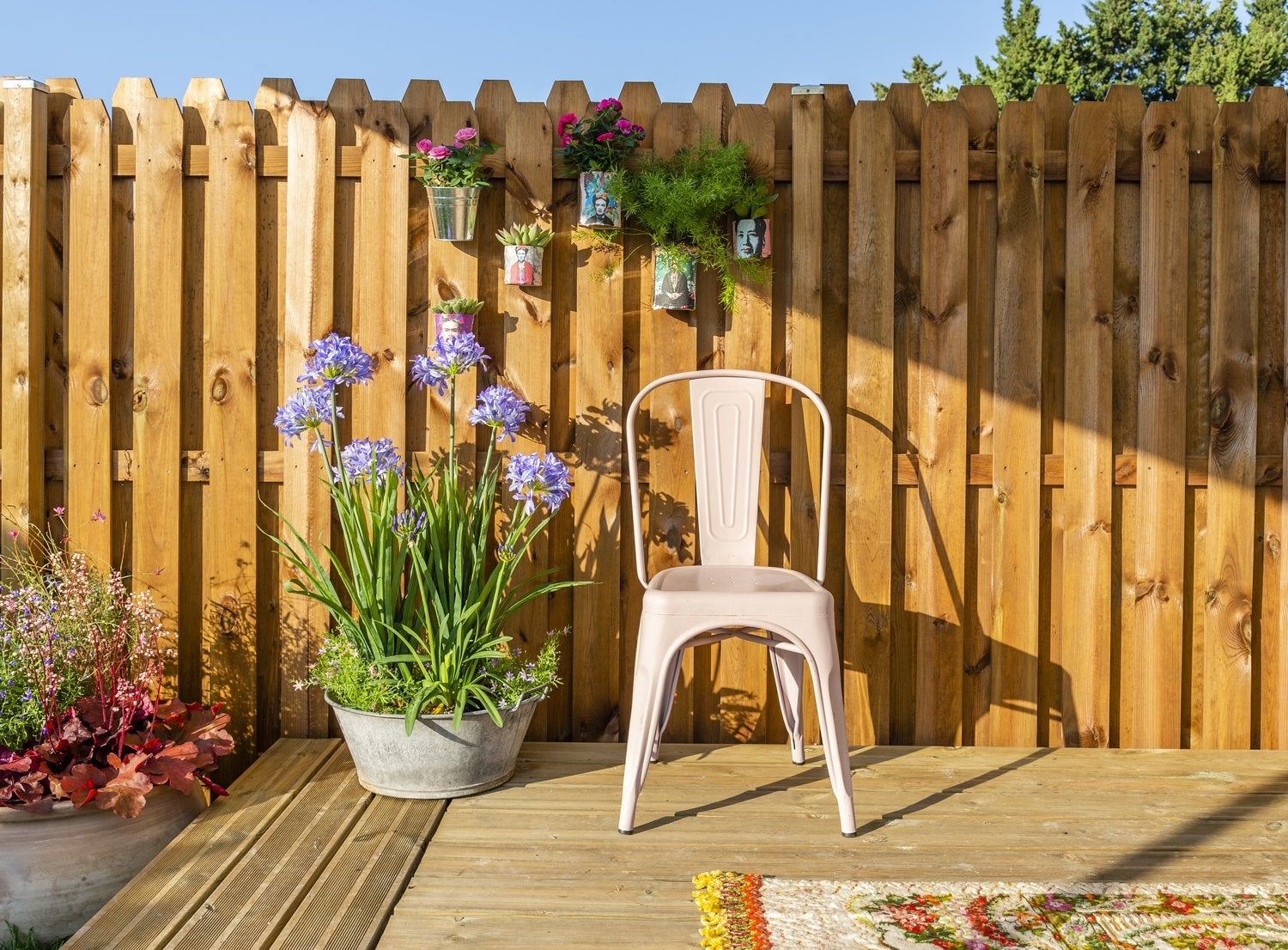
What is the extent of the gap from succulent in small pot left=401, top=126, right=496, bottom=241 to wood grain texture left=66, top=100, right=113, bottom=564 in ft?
2.94

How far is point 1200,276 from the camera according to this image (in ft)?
8.73

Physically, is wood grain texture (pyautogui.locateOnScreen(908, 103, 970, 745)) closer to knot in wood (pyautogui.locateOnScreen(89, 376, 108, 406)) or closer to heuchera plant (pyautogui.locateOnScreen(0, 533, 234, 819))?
heuchera plant (pyautogui.locateOnScreen(0, 533, 234, 819))

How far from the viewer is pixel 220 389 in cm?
265

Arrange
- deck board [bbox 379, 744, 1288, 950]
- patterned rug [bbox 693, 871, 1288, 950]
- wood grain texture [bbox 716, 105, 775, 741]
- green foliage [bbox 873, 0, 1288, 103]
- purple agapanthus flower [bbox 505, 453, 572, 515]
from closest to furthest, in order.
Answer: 1. patterned rug [bbox 693, 871, 1288, 950]
2. deck board [bbox 379, 744, 1288, 950]
3. purple agapanthus flower [bbox 505, 453, 572, 515]
4. wood grain texture [bbox 716, 105, 775, 741]
5. green foliage [bbox 873, 0, 1288, 103]

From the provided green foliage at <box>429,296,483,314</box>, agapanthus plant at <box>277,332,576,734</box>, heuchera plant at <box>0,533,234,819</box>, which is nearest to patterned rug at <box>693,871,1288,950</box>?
agapanthus plant at <box>277,332,576,734</box>

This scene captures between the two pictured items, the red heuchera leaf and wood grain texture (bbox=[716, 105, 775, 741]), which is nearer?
the red heuchera leaf

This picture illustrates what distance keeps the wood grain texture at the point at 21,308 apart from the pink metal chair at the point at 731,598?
1.61 meters

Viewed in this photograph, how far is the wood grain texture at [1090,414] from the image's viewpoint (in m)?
2.62

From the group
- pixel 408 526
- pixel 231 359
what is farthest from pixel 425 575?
pixel 231 359

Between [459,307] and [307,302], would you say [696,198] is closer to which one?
[459,307]

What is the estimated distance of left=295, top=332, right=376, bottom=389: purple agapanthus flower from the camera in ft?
7.49

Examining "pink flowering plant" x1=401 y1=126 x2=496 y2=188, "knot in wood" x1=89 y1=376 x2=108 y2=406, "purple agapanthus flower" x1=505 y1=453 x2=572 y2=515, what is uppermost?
"pink flowering plant" x1=401 y1=126 x2=496 y2=188

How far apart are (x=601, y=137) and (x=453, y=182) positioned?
0.39 meters

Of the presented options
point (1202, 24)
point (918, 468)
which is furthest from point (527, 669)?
point (1202, 24)
